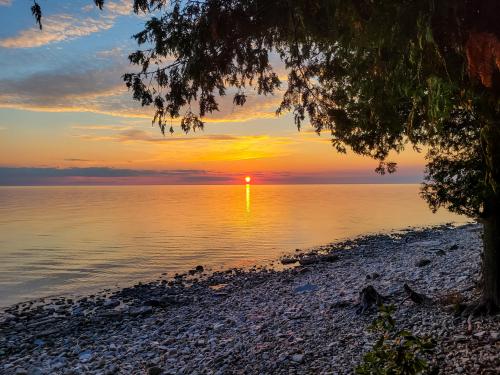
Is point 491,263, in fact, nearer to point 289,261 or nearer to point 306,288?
point 306,288

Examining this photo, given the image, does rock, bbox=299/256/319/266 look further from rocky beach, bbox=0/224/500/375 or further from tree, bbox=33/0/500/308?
tree, bbox=33/0/500/308

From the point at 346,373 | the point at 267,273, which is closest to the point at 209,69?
the point at 346,373

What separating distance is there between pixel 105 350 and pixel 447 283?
10.9 m

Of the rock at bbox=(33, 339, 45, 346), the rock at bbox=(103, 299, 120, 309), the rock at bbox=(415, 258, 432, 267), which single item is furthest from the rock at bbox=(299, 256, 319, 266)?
the rock at bbox=(33, 339, 45, 346)

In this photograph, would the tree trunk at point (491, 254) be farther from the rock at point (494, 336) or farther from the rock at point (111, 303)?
the rock at point (111, 303)

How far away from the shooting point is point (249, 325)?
520 inches

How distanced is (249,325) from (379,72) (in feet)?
30.1

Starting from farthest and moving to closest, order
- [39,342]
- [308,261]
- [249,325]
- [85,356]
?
[308,261] < [39,342] < [249,325] < [85,356]

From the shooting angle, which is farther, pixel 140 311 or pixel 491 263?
pixel 140 311

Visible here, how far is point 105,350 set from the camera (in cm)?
1320

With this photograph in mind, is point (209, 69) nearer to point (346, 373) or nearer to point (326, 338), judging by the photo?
point (346, 373)

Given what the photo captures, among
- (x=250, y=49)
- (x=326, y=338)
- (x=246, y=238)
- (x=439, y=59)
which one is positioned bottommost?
(x=246, y=238)

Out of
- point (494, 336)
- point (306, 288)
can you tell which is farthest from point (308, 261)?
point (494, 336)

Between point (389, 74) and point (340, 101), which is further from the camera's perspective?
point (340, 101)
